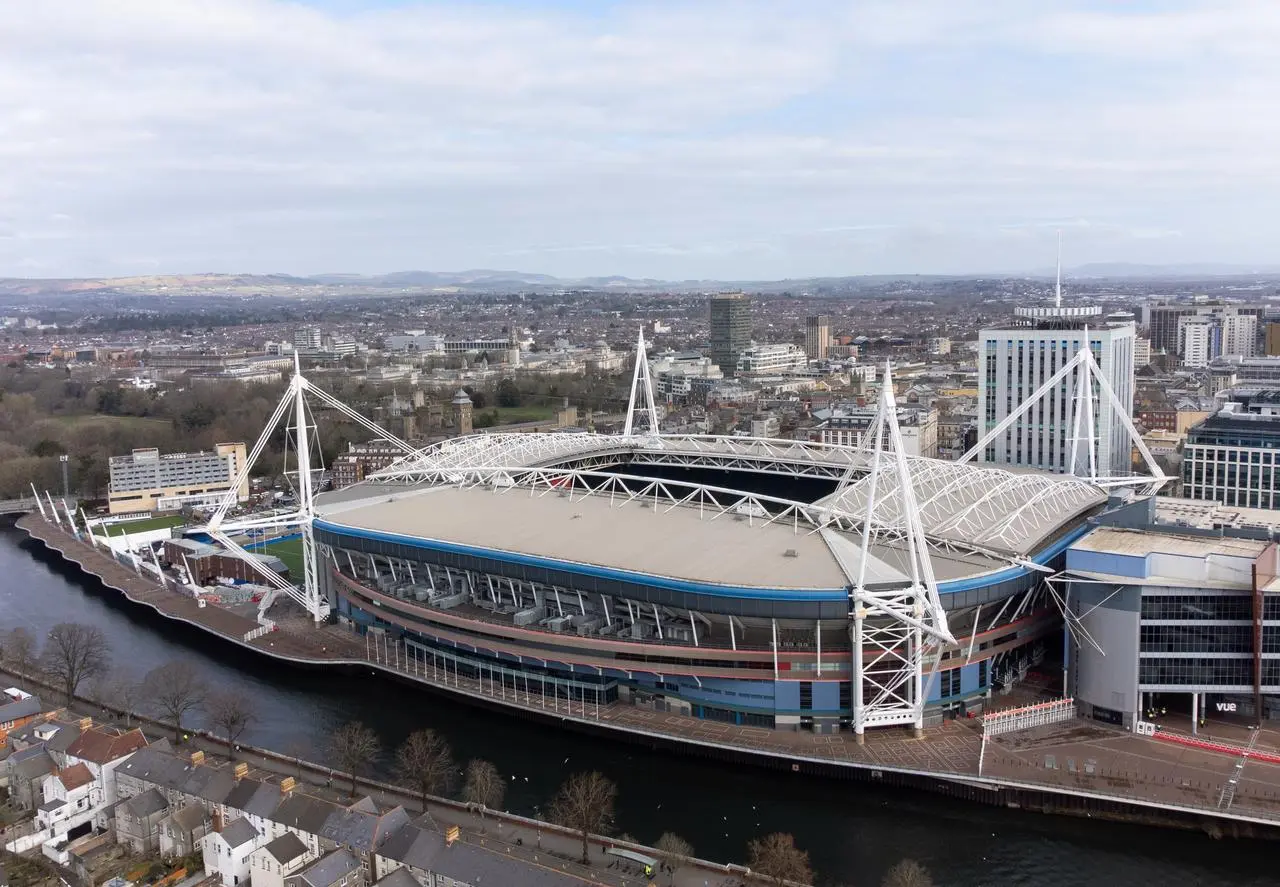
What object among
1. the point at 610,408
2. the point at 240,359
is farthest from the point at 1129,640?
the point at 240,359

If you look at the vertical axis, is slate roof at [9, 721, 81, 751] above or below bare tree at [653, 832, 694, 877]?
above

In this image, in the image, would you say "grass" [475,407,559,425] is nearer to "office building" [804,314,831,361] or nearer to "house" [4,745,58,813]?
"office building" [804,314,831,361]

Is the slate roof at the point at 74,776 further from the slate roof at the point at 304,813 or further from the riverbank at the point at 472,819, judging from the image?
the slate roof at the point at 304,813

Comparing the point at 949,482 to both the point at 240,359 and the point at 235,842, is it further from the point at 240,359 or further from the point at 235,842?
the point at 240,359

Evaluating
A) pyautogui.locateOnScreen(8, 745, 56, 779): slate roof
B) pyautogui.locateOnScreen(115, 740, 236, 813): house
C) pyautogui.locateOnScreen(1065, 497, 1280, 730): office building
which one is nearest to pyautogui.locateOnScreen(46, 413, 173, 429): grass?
pyautogui.locateOnScreen(8, 745, 56, 779): slate roof

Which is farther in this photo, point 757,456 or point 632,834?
point 757,456

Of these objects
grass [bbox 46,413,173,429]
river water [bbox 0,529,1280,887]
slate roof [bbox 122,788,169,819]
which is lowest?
river water [bbox 0,529,1280,887]

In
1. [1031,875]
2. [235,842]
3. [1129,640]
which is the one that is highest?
[1129,640]
